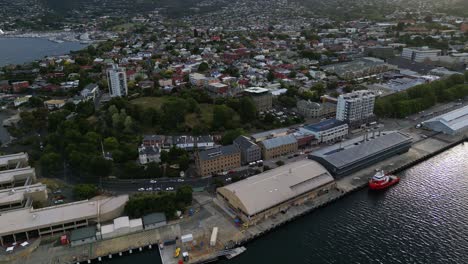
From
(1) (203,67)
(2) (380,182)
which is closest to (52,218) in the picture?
(2) (380,182)

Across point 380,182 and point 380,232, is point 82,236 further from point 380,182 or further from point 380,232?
point 380,182

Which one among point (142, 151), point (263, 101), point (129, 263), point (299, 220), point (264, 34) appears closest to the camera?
point (129, 263)

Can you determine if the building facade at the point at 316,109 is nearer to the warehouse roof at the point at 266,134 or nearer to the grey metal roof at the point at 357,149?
the warehouse roof at the point at 266,134

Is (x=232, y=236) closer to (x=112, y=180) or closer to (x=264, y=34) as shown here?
(x=112, y=180)

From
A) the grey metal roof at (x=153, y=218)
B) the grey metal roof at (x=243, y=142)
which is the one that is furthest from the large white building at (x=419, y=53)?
the grey metal roof at (x=153, y=218)

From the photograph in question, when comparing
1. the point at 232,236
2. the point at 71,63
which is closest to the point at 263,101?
the point at 232,236

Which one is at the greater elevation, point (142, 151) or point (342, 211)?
point (142, 151)
